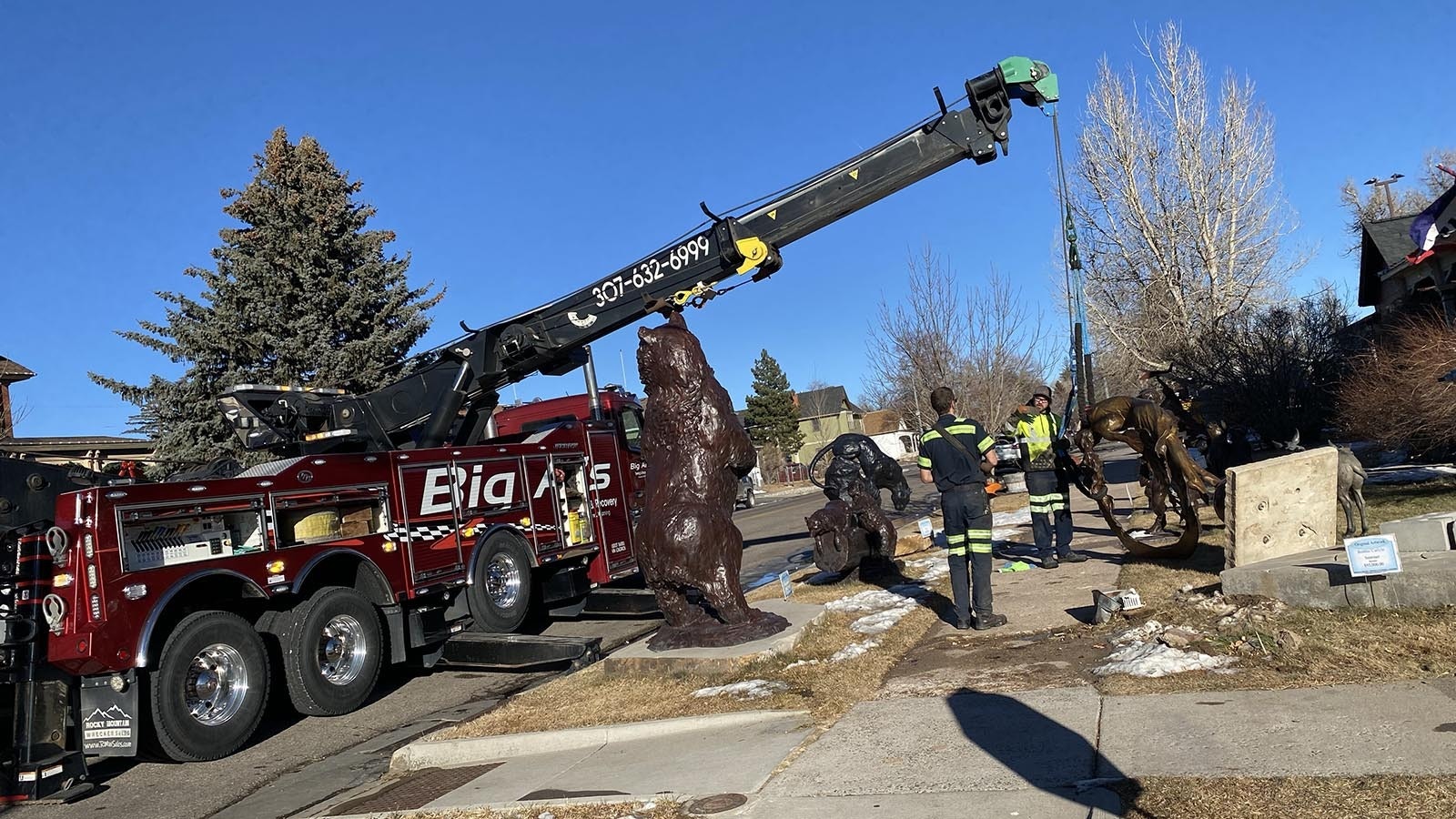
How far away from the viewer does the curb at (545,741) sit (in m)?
6.03

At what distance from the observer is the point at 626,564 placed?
44.0 feet

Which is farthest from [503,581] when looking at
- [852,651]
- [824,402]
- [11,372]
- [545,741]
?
[824,402]

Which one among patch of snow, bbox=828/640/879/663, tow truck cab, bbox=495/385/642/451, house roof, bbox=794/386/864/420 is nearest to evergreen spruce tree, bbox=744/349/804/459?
house roof, bbox=794/386/864/420

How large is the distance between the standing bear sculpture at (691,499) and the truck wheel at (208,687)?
3008 mm

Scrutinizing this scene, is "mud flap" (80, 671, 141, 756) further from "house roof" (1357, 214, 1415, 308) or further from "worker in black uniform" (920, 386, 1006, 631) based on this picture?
"house roof" (1357, 214, 1415, 308)

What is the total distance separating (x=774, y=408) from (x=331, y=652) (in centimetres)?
5968

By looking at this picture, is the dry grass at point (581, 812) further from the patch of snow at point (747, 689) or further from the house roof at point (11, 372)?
the house roof at point (11, 372)

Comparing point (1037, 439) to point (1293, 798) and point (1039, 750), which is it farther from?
point (1293, 798)

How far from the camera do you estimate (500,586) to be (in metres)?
10.9

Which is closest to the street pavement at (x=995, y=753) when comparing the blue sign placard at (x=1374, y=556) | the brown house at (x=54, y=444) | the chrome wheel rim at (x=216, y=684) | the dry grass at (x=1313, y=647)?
the dry grass at (x=1313, y=647)

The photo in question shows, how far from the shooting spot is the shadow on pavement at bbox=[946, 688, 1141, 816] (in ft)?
13.3

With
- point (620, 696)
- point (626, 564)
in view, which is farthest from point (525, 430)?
point (620, 696)

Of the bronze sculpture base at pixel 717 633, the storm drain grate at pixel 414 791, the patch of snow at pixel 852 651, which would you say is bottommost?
the storm drain grate at pixel 414 791

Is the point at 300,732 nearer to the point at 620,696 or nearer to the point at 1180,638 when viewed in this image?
the point at 620,696
